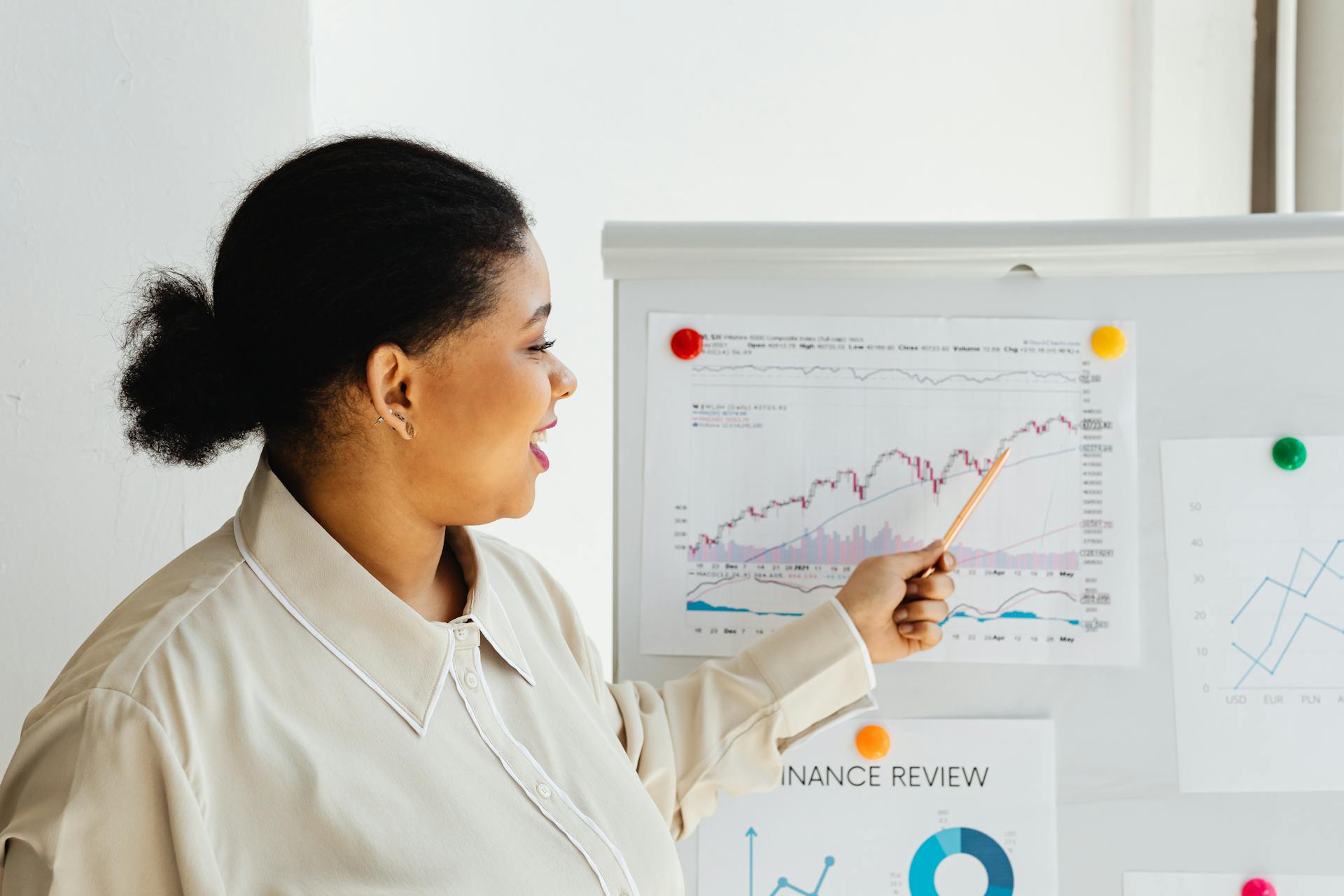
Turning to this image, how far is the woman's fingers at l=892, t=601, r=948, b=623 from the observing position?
108 centimetres

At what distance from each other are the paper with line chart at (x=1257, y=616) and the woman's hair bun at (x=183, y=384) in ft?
2.98

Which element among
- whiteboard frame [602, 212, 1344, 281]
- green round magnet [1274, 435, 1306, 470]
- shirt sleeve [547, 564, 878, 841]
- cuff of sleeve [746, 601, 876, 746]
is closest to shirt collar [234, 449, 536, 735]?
shirt sleeve [547, 564, 878, 841]

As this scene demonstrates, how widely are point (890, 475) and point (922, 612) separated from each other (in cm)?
15

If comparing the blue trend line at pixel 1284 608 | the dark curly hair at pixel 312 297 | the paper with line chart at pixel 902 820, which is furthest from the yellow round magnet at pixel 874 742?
the dark curly hair at pixel 312 297

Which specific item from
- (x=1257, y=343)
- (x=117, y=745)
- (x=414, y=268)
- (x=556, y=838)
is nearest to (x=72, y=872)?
(x=117, y=745)

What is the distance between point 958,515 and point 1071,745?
0.87ft

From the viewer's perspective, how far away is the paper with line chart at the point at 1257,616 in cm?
110

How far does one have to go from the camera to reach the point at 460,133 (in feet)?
6.06

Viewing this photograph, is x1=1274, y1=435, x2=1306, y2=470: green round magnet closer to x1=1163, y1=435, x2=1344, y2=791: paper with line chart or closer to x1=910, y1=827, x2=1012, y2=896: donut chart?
x1=1163, y1=435, x2=1344, y2=791: paper with line chart

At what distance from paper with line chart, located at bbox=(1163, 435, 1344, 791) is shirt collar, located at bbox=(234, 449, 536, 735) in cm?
76

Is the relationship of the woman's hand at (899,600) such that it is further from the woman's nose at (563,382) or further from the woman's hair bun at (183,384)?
the woman's hair bun at (183,384)

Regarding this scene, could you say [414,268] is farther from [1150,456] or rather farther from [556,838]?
[1150,456]

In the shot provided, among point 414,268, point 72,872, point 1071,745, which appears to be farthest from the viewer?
point 1071,745

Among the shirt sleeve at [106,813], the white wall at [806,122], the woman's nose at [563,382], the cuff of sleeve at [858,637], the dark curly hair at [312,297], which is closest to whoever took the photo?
the shirt sleeve at [106,813]
